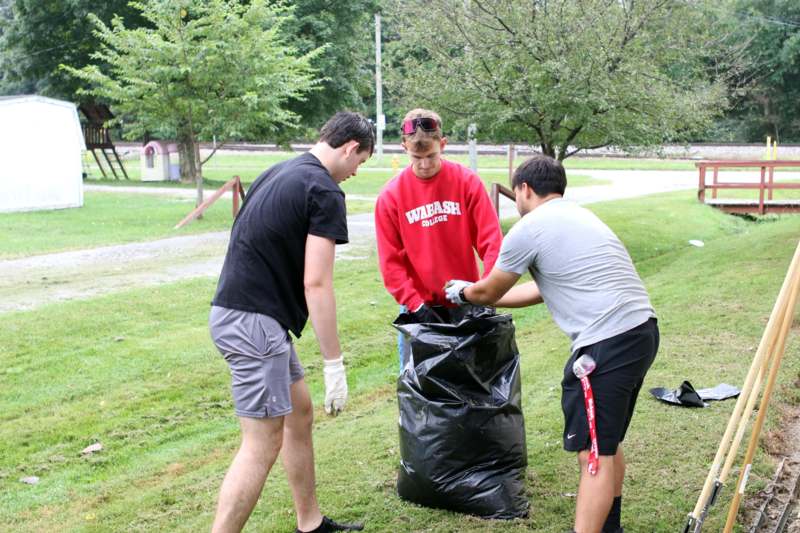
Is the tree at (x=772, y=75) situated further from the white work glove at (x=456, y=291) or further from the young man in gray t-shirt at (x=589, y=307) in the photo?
the young man in gray t-shirt at (x=589, y=307)

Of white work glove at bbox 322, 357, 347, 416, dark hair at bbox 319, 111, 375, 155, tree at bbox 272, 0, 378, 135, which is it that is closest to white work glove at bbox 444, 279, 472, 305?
white work glove at bbox 322, 357, 347, 416

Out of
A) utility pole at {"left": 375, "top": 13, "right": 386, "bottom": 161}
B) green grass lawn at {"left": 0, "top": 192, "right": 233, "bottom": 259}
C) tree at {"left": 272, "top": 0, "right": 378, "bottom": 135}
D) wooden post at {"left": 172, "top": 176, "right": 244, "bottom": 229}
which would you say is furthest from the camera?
utility pole at {"left": 375, "top": 13, "right": 386, "bottom": 161}

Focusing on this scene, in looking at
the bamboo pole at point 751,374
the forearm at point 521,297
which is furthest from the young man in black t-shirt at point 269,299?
the bamboo pole at point 751,374

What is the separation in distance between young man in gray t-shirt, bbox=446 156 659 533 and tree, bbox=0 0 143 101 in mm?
30498

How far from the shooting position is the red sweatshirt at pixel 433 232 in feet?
15.2

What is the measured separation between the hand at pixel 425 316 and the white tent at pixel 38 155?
18.8 m

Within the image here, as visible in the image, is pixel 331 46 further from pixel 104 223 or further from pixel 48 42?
pixel 104 223

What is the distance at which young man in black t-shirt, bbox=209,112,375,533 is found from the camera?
11.8 ft

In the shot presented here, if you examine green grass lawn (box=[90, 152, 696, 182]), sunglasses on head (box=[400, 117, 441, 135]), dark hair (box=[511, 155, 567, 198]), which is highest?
sunglasses on head (box=[400, 117, 441, 135])

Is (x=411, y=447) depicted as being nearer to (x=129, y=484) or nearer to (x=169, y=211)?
(x=129, y=484)

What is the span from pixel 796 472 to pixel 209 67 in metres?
16.2

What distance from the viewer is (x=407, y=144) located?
466cm

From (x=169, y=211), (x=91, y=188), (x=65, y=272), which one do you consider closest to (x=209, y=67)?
(x=169, y=211)

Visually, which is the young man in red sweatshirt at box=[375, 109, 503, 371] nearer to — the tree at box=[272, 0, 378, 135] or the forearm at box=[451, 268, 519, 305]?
the forearm at box=[451, 268, 519, 305]
